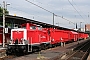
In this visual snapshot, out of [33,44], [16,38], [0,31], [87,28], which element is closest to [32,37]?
[33,44]

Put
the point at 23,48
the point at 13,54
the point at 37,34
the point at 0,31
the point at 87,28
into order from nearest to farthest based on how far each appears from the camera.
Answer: the point at 23,48
the point at 13,54
the point at 37,34
the point at 0,31
the point at 87,28

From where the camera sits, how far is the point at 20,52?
19.5 meters

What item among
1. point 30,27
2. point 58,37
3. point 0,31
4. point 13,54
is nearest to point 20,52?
point 13,54

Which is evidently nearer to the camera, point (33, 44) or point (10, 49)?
point (10, 49)

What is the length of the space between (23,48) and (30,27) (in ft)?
9.14

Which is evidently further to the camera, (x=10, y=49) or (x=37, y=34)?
(x=37, y=34)

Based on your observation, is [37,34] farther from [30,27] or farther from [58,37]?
[58,37]

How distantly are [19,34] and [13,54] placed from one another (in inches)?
86.2

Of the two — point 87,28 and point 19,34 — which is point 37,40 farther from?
point 87,28

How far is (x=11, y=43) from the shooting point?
19.2 metres

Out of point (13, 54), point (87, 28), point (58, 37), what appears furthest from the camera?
point (87, 28)

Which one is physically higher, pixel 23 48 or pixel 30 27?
pixel 30 27

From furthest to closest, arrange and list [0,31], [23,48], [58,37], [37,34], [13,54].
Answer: [58,37] → [0,31] → [37,34] → [13,54] → [23,48]

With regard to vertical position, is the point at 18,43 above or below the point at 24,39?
below
